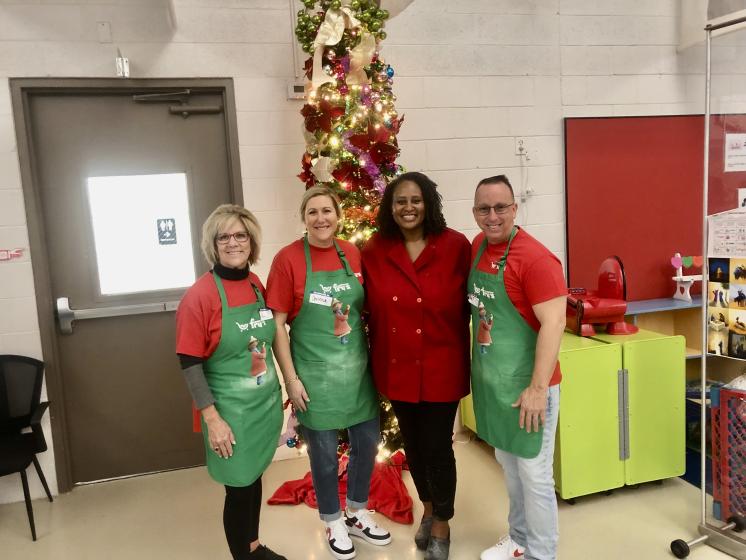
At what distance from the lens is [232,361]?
6.52 ft

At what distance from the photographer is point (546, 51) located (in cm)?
351

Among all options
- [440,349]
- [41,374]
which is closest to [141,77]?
[41,374]

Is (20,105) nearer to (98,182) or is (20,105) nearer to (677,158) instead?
(98,182)

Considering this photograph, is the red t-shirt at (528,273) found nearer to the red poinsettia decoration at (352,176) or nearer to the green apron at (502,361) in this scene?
the green apron at (502,361)

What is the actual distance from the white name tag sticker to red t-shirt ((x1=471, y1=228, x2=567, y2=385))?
1.94 ft

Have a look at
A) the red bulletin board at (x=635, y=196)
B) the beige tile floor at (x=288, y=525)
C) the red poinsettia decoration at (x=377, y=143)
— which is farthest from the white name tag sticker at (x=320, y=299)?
the red bulletin board at (x=635, y=196)

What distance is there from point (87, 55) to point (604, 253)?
10.7 ft

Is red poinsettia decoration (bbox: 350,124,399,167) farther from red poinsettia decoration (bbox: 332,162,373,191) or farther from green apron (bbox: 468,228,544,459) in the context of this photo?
green apron (bbox: 468,228,544,459)

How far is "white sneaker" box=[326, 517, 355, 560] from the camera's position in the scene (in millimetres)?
2379

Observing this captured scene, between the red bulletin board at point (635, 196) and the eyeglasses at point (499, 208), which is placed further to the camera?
the red bulletin board at point (635, 196)

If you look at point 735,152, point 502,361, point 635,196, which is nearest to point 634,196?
point 635,196

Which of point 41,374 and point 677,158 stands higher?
point 677,158

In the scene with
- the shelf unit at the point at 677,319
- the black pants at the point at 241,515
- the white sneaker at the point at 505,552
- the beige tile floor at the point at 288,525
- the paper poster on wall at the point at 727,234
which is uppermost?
the paper poster on wall at the point at 727,234

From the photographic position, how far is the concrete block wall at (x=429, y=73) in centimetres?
293
